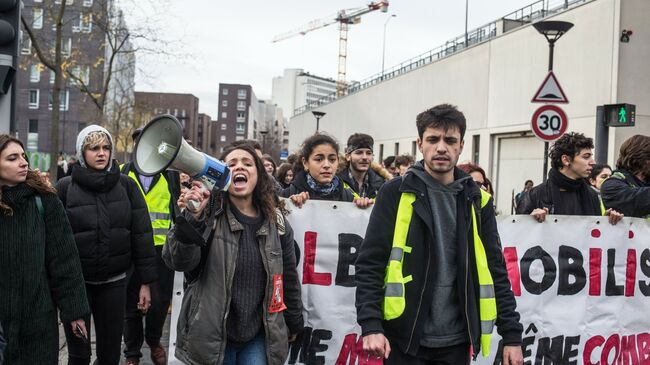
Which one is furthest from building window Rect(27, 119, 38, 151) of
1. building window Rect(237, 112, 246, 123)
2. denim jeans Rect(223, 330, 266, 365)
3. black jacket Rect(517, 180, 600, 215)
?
building window Rect(237, 112, 246, 123)

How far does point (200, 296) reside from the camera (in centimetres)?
338

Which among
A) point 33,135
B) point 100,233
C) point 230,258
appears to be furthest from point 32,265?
point 33,135

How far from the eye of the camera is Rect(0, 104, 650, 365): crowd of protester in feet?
10.4

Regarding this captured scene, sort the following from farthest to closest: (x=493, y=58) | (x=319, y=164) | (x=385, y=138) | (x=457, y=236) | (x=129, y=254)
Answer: (x=385, y=138)
(x=493, y=58)
(x=319, y=164)
(x=129, y=254)
(x=457, y=236)

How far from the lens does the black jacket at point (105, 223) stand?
4.39 metres

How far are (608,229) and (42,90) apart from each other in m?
71.1

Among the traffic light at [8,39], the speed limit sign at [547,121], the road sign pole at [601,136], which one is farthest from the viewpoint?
the road sign pole at [601,136]

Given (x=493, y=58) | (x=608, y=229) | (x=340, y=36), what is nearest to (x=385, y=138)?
(x=493, y=58)

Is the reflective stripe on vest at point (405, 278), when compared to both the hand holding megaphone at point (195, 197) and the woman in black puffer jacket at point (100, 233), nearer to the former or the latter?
the hand holding megaphone at point (195, 197)

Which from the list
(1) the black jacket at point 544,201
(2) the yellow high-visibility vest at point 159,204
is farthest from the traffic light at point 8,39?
(1) the black jacket at point 544,201

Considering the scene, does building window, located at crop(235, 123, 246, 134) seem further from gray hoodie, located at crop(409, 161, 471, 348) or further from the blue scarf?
gray hoodie, located at crop(409, 161, 471, 348)

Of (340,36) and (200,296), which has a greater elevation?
(340,36)

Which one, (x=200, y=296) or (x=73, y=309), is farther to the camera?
(x=73, y=309)

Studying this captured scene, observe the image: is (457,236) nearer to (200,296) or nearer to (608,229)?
(200,296)
